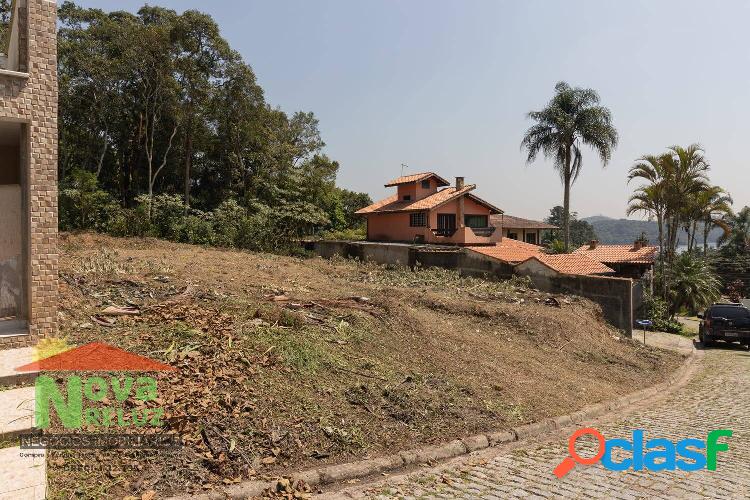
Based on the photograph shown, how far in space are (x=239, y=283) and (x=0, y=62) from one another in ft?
20.8

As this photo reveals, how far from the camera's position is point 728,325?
51.0 feet

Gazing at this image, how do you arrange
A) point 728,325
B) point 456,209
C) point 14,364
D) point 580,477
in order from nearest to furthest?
point 580,477 → point 14,364 → point 728,325 → point 456,209

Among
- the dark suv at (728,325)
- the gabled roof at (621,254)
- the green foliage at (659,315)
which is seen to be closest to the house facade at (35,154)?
the dark suv at (728,325)

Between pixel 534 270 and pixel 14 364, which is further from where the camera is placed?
pixel 534 270

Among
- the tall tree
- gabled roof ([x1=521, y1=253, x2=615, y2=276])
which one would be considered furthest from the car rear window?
the tall tree

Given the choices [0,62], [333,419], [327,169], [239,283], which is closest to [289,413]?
[333,419]

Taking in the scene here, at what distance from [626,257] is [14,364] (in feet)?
86.7

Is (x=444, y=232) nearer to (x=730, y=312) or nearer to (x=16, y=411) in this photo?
(x=730, y=312)

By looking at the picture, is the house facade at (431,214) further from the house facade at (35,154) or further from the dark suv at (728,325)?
the house facade at (35,154)

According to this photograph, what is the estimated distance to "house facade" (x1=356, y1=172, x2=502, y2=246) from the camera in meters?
30.7

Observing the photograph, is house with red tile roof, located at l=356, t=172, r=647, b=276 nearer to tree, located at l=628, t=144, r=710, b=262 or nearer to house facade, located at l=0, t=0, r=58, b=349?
tree, located at l=628, t=144, r=710, b=262

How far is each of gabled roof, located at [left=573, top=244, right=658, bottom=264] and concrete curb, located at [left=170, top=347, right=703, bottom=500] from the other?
1880cm

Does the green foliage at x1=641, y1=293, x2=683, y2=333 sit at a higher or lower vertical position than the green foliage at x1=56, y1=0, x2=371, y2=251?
lower

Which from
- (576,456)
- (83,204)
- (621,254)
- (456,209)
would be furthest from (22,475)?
(456,209)
